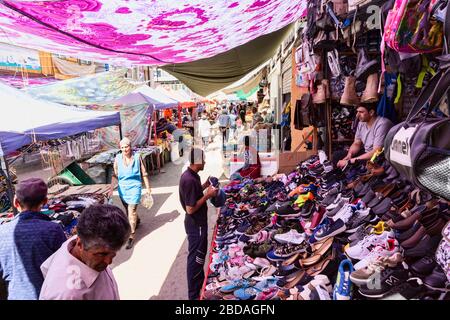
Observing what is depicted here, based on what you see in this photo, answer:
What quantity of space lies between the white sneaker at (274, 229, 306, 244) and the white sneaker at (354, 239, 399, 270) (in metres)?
0.82

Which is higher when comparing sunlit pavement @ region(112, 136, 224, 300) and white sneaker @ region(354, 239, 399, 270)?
white sneaker @ region(354, 239, 399, 270)

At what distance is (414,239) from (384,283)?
449 mm

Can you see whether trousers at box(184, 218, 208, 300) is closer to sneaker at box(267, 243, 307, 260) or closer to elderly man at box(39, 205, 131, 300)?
sneaker at box(267, 243, 307, 260)

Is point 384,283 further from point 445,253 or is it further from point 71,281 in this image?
point 71,281

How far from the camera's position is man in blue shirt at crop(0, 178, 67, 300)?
234 centimetres

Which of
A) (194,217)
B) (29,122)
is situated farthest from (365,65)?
(29,122)

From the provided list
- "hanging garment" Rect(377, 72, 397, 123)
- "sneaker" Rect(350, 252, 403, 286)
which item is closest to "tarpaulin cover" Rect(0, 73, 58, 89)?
"hanging garment" Rect(377, 72, 397, 123)

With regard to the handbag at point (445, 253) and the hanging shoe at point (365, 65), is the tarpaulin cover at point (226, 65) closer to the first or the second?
the hanging shoe at point (365, 65)

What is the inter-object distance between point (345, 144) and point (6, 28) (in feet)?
16.5

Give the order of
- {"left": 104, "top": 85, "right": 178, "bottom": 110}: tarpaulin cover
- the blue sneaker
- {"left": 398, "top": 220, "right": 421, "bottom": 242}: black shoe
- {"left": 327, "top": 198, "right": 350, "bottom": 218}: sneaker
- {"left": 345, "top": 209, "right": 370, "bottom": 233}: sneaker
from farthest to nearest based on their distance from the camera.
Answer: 1. {"left": 104, "top": 85, "right": 178, "bottom": 110}: tarpaulin cover
2. {"left": 327, "top": 198, "right": 350, "bottom": 218}: sneaker
3. {"left": 345, "top": 209, "right": 370, "bottom": 233}: sneaker
4. {"left": 398, "top": 220, "right": 421, "bottom": 242}: black shoe
5. the blue sneaker

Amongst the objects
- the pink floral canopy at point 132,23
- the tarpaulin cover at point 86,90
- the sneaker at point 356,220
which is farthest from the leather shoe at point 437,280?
the tarpaulin cover at point 86,90

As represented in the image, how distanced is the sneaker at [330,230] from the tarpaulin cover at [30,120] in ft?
11.6
